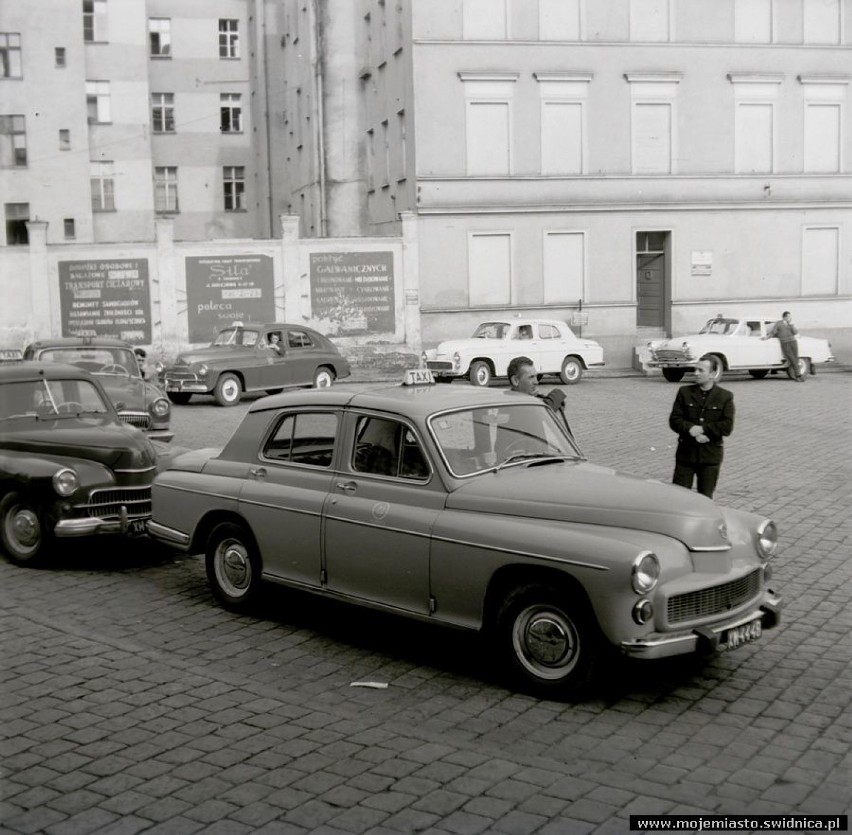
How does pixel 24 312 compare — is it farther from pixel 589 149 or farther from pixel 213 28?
pixel 213 28

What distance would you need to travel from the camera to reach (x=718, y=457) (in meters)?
9.98

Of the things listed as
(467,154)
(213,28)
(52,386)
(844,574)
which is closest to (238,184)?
(213,28)

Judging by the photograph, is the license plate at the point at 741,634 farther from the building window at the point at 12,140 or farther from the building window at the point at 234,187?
the building window at the point at 234,187

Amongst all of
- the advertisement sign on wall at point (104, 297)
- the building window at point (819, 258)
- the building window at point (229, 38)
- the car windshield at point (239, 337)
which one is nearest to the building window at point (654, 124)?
the building window at point (819, 258)

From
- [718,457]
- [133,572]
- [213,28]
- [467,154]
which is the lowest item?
[133,572]

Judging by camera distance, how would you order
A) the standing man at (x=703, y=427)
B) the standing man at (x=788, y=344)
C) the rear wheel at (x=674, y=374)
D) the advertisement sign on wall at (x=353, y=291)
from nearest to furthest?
the standing man at (x=703, y=427) < the standing man at (x=788, y=344) < the rear wheel at (x=674, y=374) < the advertisement sign on wall at (x=353, y=291)

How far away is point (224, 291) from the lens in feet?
101

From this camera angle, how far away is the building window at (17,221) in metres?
45.6

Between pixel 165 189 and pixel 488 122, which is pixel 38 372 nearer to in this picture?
pixel 488 122

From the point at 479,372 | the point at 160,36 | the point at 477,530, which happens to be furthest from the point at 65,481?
the point at 160,36

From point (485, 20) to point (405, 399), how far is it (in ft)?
90.0

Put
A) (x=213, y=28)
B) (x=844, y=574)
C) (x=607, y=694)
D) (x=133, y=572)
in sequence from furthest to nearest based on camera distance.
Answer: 1. (x=213, y=28)
2. (x=133, y=572)
3. (x=844, y=574)
4. (x=607, y=694)

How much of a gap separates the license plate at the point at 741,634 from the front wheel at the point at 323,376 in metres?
19.2

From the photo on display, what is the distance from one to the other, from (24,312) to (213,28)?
27088 millimetres
